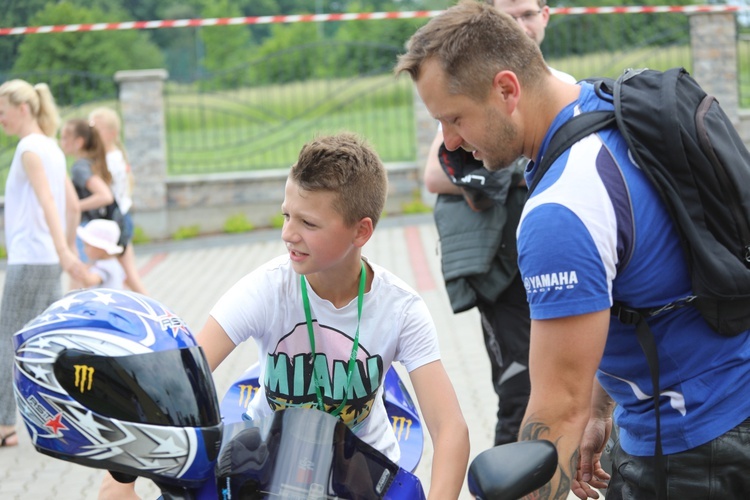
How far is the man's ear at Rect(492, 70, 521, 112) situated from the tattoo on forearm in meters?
→ 0.68

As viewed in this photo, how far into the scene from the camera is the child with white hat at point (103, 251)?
6898 millimetres

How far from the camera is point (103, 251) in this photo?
708 centimetres

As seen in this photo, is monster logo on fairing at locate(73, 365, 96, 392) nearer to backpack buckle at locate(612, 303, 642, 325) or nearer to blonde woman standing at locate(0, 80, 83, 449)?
backpack buckle at locate(612, 303, 642, 325)

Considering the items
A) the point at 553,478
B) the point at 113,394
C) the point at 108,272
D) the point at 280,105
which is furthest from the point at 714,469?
the point at 280,105

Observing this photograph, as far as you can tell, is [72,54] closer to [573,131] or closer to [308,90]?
[308,90]

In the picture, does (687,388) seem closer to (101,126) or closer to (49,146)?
(49,146)

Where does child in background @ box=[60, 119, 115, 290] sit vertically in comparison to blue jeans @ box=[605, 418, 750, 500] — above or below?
below

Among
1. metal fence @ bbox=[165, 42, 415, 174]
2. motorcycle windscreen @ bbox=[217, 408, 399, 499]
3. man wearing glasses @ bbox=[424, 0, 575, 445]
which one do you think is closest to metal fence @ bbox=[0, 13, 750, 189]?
metal fence @ bbox=[165, 42, 415, 174]

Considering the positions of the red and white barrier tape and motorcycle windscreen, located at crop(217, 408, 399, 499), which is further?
the red and white barrier tape

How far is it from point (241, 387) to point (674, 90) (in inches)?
63.3

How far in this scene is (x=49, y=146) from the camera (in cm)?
593

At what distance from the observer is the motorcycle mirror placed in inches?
75.4

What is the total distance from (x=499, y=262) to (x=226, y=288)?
6.46 m

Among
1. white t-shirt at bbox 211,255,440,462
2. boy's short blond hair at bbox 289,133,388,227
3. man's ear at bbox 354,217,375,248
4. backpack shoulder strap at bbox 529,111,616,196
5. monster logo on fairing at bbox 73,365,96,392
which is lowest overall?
white t-shirt at bbox 211,255,440,462
